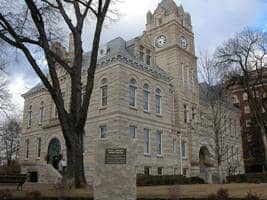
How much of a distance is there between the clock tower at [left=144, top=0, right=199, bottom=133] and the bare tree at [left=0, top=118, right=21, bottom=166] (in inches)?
1491

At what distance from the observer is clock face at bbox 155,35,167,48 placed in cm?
4348

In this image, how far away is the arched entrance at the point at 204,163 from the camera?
4153 centimetres

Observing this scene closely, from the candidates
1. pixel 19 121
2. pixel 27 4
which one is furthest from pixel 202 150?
pixel 19 121

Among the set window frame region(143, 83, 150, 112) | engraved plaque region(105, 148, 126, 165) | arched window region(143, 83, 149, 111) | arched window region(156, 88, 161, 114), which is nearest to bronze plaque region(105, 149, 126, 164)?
engraved plaque region(105, 148, 126, 165)

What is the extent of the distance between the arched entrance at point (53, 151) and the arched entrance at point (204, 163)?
17174 millimetres

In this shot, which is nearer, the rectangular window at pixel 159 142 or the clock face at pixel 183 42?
the rectangular window at pixel 159 142

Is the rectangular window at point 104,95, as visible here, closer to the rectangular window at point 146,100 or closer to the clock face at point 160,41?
the rectangular window at point 146,100

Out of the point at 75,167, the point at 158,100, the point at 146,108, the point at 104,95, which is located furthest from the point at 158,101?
the point at 75,167

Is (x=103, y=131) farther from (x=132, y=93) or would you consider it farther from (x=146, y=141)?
(x=132, y=93)

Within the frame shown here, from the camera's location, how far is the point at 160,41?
144ft

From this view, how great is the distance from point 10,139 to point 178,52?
4301 centimetres

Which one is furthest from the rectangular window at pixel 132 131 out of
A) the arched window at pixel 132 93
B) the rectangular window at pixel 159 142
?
the rectangular window at pixel 159 142

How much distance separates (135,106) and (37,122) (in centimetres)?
1599

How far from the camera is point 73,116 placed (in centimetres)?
1920
